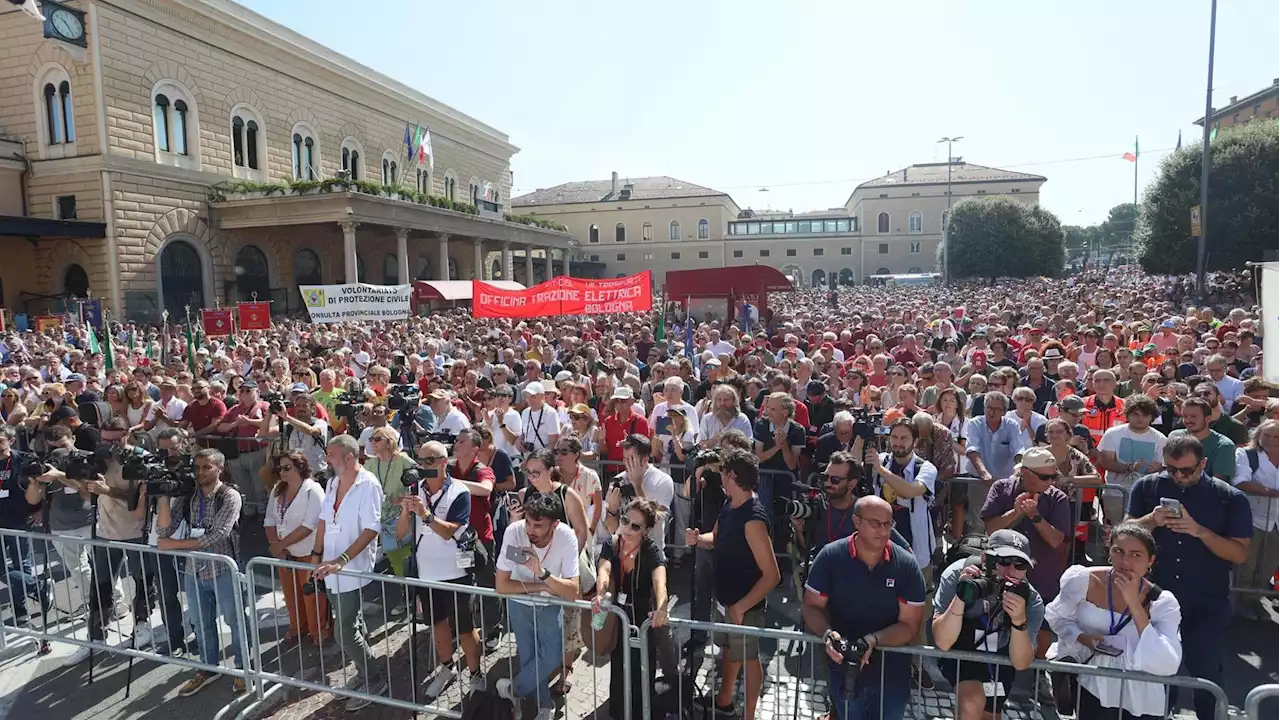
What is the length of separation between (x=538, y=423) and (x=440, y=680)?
2.66 m

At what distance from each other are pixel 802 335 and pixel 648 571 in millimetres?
10402

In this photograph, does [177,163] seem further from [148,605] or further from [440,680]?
[440,680]

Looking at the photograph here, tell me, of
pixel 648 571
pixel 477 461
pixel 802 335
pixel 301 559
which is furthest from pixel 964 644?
pixel 802 335

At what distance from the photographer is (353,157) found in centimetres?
3653

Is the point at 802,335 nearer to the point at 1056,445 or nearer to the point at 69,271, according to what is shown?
the point at 1056,445

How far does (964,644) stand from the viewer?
334cm

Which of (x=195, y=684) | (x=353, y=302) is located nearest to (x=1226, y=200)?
(x=353, y=302)

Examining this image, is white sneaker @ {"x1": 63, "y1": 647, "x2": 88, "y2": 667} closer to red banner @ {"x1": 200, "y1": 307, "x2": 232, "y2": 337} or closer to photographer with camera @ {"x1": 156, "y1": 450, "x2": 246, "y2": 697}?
photographer with camera @ {"x1": 156, "y1": 450, "x2": 246, "y2": 697}

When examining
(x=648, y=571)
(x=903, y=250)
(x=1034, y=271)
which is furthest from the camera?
(x=903, y=250)

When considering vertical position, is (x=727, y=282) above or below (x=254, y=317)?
above

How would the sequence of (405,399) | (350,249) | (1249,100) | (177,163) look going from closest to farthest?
1. (405,399)
2. (177,163)
3. (350,249)
4. (1249,100)

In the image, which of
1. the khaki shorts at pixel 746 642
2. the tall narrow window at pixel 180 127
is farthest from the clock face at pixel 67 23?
the khaki shorts at pixel 746 642

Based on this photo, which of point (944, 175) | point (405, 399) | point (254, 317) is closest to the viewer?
point (405, 399)

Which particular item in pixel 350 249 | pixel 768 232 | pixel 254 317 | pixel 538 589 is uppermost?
pixel 768 232
